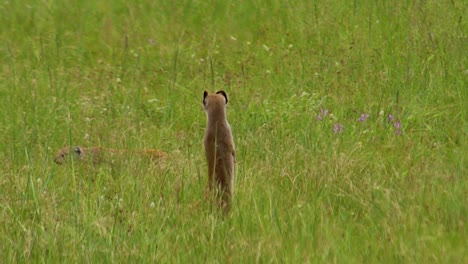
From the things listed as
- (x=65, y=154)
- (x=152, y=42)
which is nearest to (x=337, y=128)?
(x=65, y=154)

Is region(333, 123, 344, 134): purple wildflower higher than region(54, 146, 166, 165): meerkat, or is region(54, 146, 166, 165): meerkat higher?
region(333, 123, 344, 134): purple wildflower

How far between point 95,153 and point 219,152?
140cm

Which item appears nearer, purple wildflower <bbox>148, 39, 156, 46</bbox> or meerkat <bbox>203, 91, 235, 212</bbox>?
meerkat <bbox>203, 91, 235, 212</bbox>

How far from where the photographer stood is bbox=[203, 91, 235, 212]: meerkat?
229 inches

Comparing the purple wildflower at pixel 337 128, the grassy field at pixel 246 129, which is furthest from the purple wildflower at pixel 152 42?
the purple wildflower at pixel 337 128

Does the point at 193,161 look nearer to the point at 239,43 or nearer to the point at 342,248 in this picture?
the point at 342,248

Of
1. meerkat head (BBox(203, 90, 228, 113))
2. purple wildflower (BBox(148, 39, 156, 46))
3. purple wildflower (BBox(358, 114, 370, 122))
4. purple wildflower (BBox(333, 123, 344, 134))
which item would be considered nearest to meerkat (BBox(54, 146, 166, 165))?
meerkat head (BBox(203, 90, 228, 113))

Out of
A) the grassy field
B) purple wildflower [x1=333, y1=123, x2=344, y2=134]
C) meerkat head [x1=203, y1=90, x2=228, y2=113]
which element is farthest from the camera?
purple wildflower [x1=333, y1=123, x2=344, y2=134]

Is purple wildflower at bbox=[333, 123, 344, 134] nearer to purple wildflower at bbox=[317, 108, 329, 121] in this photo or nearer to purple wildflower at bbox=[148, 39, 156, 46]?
purple wildflower at bbox=[317, 108, 329, 121]

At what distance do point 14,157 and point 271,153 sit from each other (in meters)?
1.66

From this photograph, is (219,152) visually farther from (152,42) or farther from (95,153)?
(152,42)

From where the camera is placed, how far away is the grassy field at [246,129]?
5203 millimetres

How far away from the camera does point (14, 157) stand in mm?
6777

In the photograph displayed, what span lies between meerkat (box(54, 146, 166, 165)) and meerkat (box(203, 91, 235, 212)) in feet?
2.36
